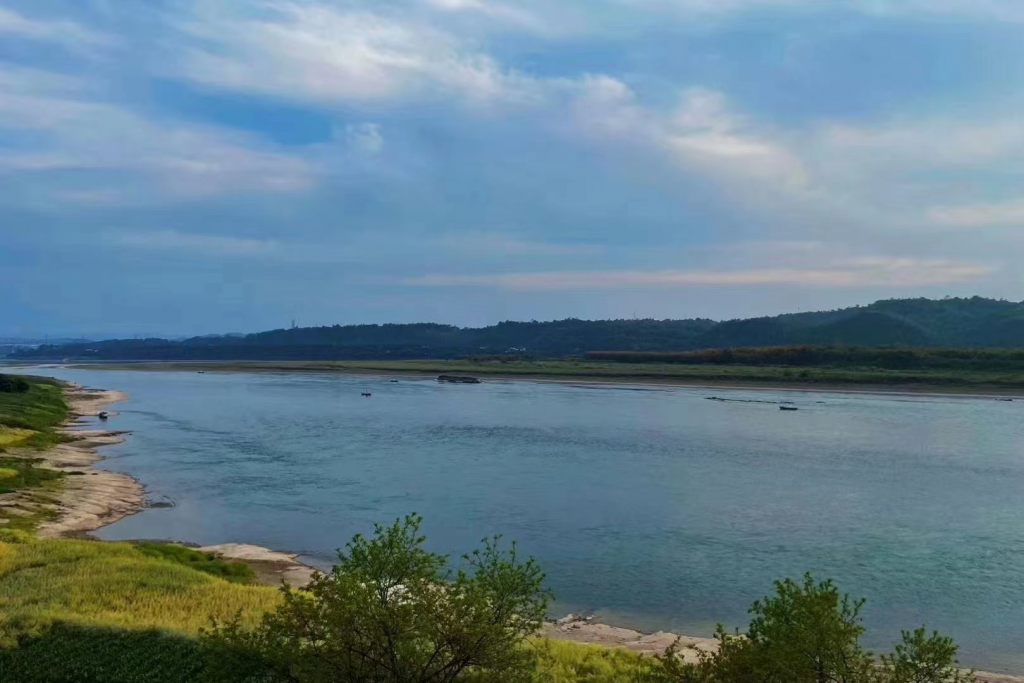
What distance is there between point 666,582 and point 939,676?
469 inches

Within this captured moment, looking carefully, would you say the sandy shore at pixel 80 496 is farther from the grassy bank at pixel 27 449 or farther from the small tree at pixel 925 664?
the small tree at pixel 925 664

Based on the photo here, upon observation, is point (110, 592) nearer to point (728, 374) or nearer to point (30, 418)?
point (30, 418)

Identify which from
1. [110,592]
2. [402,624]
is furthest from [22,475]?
[402,624]

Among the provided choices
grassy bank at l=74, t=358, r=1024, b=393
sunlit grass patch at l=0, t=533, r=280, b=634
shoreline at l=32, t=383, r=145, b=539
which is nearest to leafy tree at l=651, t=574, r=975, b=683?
sunlit grass patch at l=0, t=533, r=280, b=634

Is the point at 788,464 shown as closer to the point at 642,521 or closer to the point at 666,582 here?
the point at 642,521

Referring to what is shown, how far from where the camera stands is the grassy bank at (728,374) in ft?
271

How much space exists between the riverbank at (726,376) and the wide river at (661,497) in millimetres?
18601

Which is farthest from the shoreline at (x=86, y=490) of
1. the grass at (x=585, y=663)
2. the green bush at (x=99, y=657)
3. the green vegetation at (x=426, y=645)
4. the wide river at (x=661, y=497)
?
the grass at (x=585, y=663)

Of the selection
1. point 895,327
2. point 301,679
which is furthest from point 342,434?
point 895,327

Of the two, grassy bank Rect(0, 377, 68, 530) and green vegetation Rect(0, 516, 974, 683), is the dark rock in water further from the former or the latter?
green vegetation Rect(0, 516, 974, 683)

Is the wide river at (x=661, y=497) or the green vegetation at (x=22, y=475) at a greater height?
the green vegetation at (x=22, y=475)

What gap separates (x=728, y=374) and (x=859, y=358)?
18.4m

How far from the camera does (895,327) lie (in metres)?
159

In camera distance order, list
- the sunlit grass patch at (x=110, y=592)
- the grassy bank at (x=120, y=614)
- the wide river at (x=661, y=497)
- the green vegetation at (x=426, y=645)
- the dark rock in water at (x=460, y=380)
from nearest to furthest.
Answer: the green vegetation at (x=426, y=645), the grassy bank at (x=120, y=614), the sunlit grass patch at (x=110, y=592), the wide river at (x=661, y=497), the dark rock in water at (x=460, y=380)
